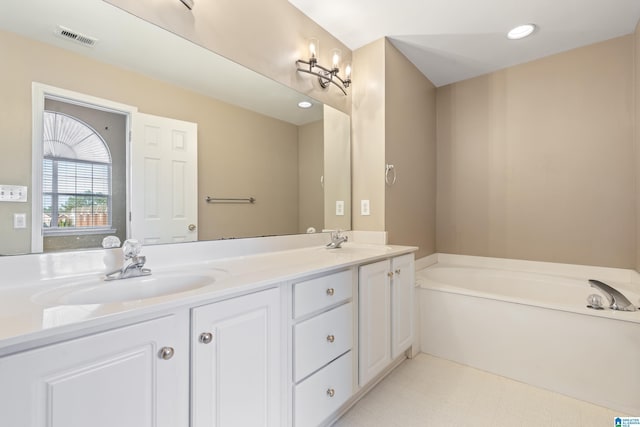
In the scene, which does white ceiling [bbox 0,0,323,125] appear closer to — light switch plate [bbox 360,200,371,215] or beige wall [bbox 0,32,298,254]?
beige wall [bbox 0,32,298,254]

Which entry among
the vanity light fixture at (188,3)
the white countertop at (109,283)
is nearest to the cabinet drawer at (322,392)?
the white countertop at (109,283)

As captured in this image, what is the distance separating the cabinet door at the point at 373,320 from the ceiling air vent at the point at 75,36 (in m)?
1.50

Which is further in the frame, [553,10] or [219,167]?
[553,10]

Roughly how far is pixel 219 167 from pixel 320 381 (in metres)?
1.15

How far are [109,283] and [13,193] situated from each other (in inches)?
16.7

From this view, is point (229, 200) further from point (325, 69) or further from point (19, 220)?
point (325, 69)

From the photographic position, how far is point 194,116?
4.74ft

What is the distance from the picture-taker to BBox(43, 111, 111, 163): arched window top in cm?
104

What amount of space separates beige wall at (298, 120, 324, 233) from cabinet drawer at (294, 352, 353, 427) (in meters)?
0.89

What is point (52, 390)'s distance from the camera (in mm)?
627

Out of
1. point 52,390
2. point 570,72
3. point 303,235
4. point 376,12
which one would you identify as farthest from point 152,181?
point 570,72

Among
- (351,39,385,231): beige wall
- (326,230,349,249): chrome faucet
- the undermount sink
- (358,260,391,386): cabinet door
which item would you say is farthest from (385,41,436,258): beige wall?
the undermount sink

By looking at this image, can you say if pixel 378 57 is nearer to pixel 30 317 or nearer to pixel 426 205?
pixel 426 205

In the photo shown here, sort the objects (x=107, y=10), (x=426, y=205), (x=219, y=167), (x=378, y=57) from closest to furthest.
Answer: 1. (x=107, y=10)
2. (x=219, y=167)
3. (x=378, y=57)
4. (x=426, y=205)
